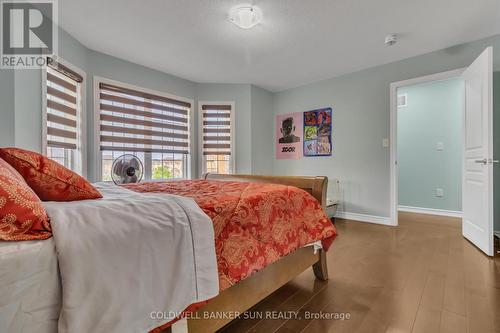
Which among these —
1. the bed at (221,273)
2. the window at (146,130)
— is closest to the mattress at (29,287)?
the bed at (221,273)

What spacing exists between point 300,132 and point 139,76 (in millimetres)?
2736

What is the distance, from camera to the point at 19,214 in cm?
59

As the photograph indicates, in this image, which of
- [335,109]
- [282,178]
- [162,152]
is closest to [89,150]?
[162,152]

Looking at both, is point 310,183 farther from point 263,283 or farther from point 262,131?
point 262,131

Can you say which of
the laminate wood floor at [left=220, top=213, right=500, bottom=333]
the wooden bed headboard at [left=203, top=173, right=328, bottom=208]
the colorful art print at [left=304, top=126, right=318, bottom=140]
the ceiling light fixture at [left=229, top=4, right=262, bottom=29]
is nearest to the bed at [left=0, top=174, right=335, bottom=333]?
the wooden bed headboard at [left=203, top=173, right=328, bottom=208]

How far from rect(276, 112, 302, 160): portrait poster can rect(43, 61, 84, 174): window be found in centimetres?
312

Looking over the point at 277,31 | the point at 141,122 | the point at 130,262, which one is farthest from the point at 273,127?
the point at 130,262

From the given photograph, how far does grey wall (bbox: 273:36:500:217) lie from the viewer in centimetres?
311

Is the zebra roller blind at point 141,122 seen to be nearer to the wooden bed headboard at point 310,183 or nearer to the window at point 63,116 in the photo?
the window at point 63,116

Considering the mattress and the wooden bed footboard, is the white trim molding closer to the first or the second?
the wooden bed footboard

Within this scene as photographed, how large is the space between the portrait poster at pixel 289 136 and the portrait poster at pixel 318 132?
0.46 ft

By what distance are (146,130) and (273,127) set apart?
91.7 inches

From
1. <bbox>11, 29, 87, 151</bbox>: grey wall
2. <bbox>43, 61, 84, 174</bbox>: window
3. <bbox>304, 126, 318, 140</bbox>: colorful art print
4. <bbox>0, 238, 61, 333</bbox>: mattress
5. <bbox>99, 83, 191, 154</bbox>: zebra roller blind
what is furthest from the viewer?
<bbox>304, 126, 318, 140</bbox>: colorful art print

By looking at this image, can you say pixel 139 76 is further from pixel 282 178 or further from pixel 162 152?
pixel 282 178
